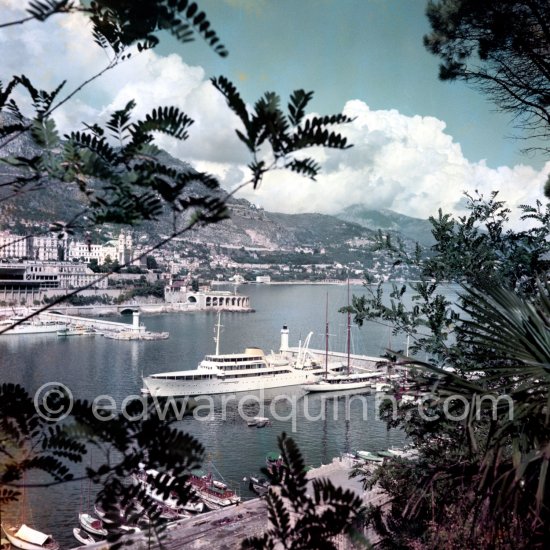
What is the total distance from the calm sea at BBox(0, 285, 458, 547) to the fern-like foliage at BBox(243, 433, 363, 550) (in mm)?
820

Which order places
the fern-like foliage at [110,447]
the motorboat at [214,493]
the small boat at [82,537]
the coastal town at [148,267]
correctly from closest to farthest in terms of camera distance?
the fern-like foliage at [110,447], the coastal town at [148,267], the small boat at [82,537], the motorboat at [214,493]

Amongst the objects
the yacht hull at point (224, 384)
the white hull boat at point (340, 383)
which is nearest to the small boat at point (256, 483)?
the yacht hull at point (224, 384)

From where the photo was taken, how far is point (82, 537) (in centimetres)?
752

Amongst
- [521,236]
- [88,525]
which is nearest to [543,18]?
[521,236]

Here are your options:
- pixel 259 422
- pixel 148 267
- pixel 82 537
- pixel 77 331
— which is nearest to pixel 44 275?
pixel 77 331

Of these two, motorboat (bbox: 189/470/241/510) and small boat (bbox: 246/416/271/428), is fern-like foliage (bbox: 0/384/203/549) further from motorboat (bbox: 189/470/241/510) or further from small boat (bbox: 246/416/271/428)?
small boat (bbox: 246/416/271/428)

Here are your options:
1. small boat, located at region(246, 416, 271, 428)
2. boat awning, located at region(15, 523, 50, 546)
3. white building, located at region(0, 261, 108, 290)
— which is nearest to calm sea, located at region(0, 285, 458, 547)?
small boat, located at region(246, 416, 271, 428)

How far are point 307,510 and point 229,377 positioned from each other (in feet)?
56.7

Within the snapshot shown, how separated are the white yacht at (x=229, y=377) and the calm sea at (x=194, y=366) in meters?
0.89

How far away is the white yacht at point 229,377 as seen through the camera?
54.7 ft

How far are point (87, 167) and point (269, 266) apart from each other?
85.1 meters

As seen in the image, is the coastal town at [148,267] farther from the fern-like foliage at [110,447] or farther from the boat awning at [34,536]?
the boat awning at [34,536]

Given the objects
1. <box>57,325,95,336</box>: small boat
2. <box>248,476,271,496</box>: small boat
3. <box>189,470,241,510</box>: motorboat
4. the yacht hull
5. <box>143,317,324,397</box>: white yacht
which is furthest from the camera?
<box>57,325,95,336</box>: small boat

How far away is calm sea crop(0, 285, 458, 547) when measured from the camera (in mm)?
9766
